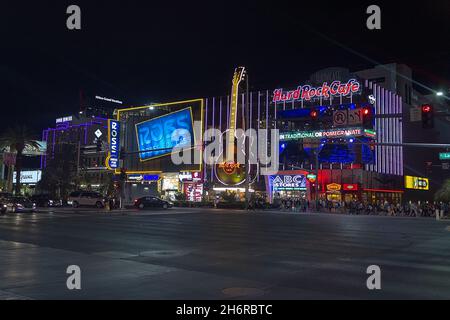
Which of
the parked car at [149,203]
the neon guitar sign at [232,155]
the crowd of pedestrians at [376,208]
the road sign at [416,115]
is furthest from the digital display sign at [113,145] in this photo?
the road sign at [416,115]

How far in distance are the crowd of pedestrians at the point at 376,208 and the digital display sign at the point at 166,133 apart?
872 inches

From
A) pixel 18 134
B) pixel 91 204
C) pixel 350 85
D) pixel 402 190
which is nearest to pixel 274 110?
pixel 350 85

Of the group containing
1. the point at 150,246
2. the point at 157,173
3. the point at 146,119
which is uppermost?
the point at 146,119

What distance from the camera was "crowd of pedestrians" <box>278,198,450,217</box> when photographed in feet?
151

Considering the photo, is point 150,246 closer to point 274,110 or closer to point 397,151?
point 274,110

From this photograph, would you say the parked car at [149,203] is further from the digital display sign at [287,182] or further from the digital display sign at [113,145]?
the digital display sign at [287,182]

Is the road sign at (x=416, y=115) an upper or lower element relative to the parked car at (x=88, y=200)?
upper

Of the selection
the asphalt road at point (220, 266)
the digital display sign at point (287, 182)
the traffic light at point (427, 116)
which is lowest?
the asphalt road at point (220, 266)

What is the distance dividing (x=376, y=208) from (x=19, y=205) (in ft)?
121

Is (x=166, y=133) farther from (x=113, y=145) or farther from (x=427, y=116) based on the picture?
(x=427, y=116)

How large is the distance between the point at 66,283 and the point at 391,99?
237ft

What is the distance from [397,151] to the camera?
76.7m

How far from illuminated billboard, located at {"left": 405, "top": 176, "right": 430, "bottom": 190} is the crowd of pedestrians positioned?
85.6 ft

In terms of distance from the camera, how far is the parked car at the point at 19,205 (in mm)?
40156
